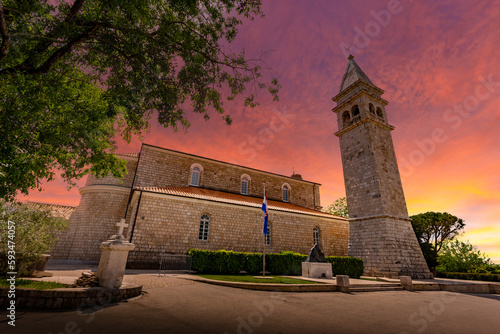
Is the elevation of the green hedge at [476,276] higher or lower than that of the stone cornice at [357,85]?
lower

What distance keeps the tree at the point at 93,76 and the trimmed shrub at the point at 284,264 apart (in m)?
9.44

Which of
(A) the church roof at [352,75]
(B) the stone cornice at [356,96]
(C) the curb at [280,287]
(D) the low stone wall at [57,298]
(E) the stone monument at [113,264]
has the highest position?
(A) the church roof at [352,75]

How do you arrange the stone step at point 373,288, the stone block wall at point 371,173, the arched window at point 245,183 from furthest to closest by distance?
the arched window at point 245,183, the stone block wall at point 371,173, the stone step at point 373,288

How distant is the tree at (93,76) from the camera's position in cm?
614

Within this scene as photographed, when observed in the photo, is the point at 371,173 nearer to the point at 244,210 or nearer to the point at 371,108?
the point at 371,108

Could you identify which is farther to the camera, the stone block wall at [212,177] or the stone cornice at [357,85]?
the stone cornice at [357,85]

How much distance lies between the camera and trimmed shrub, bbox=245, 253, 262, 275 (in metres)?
13.4

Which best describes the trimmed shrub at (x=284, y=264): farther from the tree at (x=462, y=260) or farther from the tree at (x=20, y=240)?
the tree at (x=462, y=260)

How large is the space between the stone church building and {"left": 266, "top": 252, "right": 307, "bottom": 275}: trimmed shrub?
12.3ft

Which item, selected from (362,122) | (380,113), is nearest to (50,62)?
(362,122)

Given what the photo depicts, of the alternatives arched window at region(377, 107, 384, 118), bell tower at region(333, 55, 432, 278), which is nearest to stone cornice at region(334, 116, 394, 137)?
bell tower at region(333, 55, 432, 278)

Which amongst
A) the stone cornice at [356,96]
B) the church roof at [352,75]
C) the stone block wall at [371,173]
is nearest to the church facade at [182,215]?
the stone block wall at [371,173]

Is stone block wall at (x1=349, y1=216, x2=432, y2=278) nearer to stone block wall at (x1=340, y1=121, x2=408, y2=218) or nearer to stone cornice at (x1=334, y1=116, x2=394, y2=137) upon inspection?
stone block wall at (x1=340, y1=121, x2=408, y2=218)

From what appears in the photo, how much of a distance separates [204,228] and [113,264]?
10.6m
